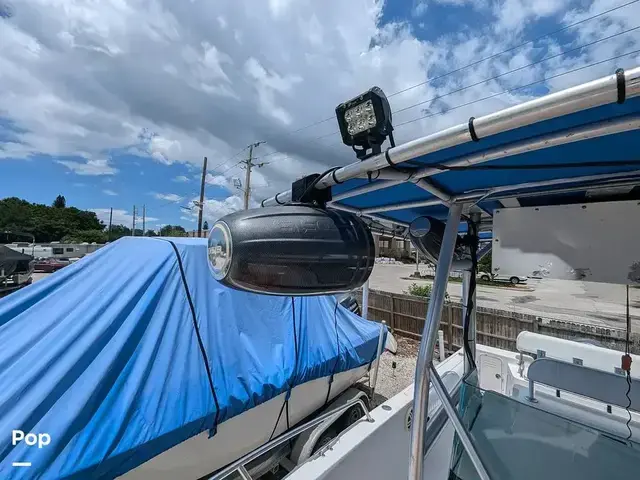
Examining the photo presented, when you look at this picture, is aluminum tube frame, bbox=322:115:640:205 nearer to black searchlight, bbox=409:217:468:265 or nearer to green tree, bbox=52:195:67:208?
black searchlight, bbox=409:217:468:265

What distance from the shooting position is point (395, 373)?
6.20m

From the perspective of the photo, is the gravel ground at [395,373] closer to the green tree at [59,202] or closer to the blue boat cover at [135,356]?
the blue boat cover at [135,356]

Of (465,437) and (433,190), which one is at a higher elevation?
(433,190)

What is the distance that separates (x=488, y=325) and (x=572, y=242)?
7456 millimetres

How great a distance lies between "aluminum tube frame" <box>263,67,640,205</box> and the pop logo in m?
2.02

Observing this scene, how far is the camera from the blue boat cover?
162 cm

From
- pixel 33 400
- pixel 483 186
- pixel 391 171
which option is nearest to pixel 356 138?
pixel 391 171

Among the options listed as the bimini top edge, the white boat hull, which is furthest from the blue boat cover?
the bimini top edge

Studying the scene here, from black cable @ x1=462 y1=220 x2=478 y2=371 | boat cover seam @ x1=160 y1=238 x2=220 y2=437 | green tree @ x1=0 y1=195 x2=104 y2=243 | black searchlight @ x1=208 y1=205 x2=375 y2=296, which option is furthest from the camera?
green tree @ x1=0 y1=195 x2=104 y2=243

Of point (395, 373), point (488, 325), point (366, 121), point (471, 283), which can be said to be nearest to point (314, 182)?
point (366, 121)

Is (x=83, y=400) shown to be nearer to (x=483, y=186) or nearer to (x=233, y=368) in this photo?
(x=233, y=368)

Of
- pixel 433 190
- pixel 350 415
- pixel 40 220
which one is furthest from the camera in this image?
pixel 40 220

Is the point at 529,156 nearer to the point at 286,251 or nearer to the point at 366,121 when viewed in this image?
the point at 366,121

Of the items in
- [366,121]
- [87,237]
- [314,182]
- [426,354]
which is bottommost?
[426,354]
